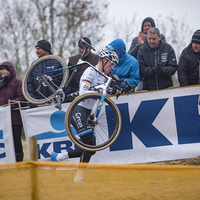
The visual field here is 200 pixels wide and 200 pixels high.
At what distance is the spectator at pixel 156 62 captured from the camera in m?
5.94

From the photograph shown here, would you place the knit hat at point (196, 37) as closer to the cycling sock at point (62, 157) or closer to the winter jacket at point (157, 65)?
the winter jacket at point (157, 65)

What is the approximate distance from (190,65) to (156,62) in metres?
0.59

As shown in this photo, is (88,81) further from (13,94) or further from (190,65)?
(13,94)

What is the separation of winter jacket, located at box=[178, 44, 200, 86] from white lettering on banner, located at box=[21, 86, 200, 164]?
180mm

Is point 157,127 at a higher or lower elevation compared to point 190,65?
lower

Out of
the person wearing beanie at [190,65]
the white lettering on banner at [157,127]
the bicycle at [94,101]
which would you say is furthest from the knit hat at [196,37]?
the bicycle at [94,101]

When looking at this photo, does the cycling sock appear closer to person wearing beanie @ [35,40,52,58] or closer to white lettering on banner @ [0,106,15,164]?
white lettering on banner @ [0,106,15,164]

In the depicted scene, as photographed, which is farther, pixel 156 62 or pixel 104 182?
pixel 156 62

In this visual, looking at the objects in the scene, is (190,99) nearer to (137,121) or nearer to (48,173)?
(137,121)

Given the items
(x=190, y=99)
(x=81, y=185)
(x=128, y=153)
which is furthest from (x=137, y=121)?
(x=81, y=185)

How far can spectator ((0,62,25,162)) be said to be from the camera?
6.77 metres

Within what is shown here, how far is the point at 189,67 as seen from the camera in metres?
5.97

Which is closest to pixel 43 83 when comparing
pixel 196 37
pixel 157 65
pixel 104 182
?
pixel 157 65

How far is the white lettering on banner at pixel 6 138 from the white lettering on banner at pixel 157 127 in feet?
5.93
